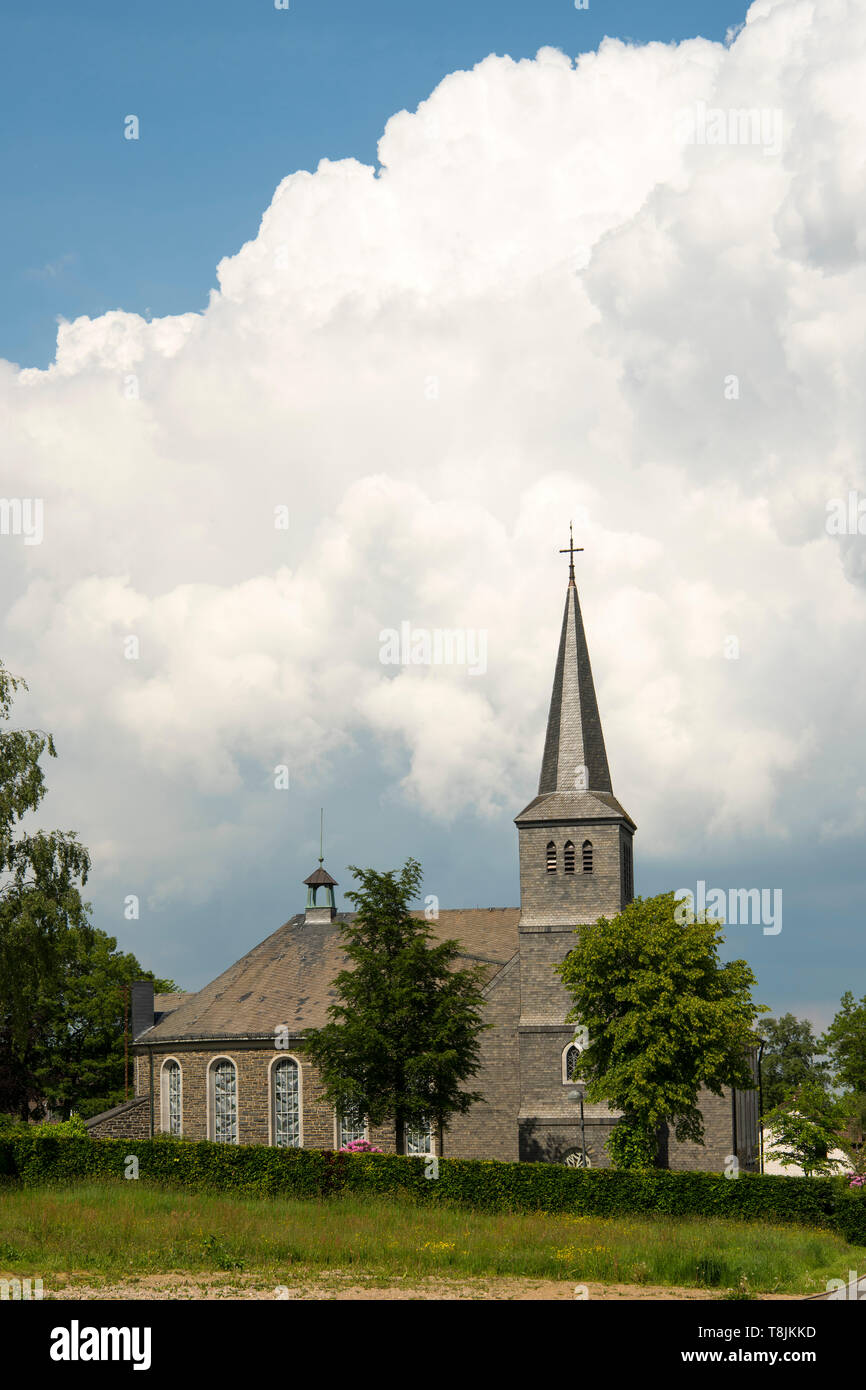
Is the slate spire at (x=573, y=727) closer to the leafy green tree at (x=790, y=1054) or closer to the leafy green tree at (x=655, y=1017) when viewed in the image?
the leafy green tree at (x=655, y=1017)

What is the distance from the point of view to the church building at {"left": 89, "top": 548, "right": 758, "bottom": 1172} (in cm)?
5441

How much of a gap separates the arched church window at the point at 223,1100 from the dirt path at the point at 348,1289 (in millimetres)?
35242

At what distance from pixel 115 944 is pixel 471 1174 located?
5185 cm

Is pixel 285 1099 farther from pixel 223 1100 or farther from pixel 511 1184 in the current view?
pixel 511 1184

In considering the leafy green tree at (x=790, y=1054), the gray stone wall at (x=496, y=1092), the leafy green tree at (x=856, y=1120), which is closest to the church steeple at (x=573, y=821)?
the gray stone wall at (x=496, y=1092)

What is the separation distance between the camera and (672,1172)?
38.8 m

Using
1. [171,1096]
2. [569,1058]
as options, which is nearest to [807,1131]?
[569,1058]

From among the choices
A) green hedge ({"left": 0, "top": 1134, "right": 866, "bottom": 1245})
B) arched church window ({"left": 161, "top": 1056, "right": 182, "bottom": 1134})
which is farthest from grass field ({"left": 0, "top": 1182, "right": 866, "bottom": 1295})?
arched church window ({"left": 161, "top": 1056, "right": 182, "bottom": 1134})

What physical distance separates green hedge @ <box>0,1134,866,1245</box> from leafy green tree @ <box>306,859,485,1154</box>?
537 centimetres

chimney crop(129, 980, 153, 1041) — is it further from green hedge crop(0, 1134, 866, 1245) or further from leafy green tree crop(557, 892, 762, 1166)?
leafy green tree crop(557, 892, 762, 1166)

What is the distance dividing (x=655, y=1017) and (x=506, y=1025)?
12314 mm
